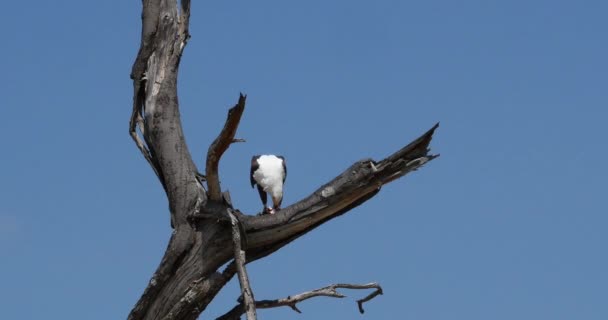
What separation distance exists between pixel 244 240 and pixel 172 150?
35.3 inches

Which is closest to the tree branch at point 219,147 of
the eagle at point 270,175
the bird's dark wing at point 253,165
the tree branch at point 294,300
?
the tree branch at point 294,300

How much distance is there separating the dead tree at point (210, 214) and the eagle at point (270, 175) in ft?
3.42

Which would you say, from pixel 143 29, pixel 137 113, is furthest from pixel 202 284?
pixel 143 29

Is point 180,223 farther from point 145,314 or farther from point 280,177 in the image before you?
point 280,177

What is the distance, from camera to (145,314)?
7.06 m

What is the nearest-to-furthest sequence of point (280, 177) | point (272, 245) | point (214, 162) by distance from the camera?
point (214, 162) < point (272, 245) < point (280, 177)

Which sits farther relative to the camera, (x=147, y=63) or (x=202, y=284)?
(x=147, y=63)

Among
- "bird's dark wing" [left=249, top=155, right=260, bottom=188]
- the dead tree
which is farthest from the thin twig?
"bird's dark wing" [left=249, top=155, right=260, bottom=188]

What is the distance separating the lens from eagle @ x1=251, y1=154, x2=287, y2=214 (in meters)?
8.26

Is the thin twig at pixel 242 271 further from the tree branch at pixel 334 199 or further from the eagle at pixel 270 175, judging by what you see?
the eagle at pixel 270 175

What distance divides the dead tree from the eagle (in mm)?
1043

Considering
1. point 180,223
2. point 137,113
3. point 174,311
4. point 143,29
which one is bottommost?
point 174,311

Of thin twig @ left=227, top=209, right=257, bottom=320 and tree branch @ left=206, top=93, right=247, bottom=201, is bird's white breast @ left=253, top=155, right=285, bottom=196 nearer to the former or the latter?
tree branch @ left=206, top=93, right=247, bottom=201

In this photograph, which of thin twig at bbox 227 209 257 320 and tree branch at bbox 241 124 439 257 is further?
thin twig at bbox 227 209 257 320
